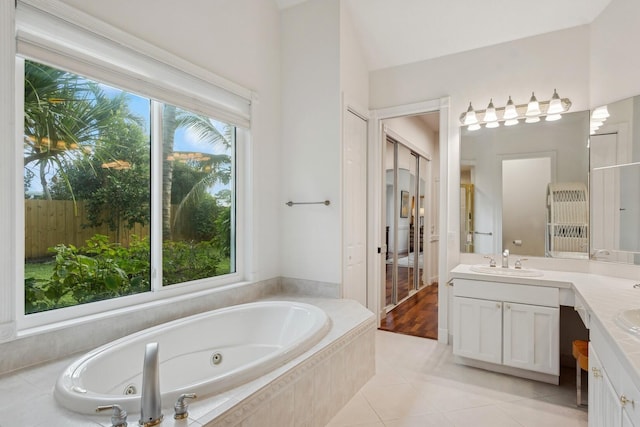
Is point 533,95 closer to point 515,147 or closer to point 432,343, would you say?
point 515,147

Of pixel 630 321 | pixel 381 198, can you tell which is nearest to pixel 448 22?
pixel 381 198

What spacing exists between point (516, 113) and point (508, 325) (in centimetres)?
177

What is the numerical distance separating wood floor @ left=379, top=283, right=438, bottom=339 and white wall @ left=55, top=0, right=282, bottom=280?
1.59 metres

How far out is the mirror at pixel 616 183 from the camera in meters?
2.35

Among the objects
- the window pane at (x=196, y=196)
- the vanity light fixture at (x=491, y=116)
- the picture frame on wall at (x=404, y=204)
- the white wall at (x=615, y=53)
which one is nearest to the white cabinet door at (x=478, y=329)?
the vanity light fixture at (x=491, y=116)

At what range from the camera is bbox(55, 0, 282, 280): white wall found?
6.71 ft

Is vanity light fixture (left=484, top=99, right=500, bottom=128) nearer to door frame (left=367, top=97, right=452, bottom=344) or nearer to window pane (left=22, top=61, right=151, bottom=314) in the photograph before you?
door frame (left=367, top=97, right=452, bottom=344)

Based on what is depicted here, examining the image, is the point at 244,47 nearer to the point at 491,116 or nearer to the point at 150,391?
the point at 491,116

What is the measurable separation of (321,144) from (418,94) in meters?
1.19

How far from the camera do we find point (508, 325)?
99.3 inches

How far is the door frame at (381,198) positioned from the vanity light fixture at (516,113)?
0.21m

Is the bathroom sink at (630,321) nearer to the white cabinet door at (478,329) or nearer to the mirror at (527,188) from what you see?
the white cabinet door at (478,329)

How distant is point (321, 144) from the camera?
3029mm

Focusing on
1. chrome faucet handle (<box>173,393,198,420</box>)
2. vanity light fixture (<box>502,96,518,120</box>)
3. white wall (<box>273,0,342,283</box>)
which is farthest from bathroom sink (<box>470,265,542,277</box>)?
chrome faucet handle (<box>173,393,198,420</box>)
